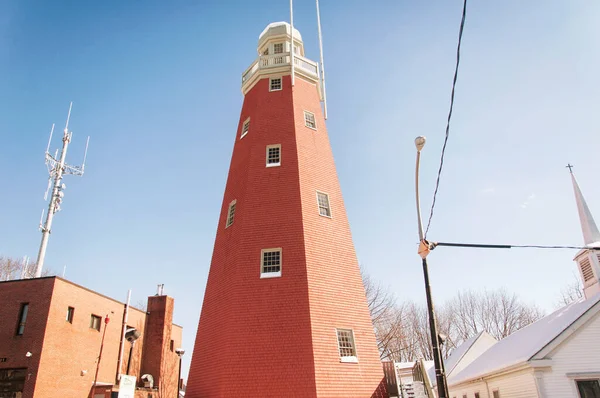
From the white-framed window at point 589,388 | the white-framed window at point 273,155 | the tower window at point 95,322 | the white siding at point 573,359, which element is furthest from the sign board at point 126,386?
the white-framed window at point 589,388

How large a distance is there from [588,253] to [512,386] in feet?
29.4

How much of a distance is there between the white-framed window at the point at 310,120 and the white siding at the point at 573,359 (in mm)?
15000

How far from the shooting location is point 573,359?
671 inches

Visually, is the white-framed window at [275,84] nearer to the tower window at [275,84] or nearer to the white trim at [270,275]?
the tower window at [275,84]

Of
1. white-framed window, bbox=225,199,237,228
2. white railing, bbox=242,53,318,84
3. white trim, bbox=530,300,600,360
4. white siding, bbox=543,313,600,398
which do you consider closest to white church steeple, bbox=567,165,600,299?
white trim, bbox=530,300,600,360

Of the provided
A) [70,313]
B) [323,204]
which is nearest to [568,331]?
[323,204]

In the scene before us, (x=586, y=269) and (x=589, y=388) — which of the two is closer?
(x=589, y=388)

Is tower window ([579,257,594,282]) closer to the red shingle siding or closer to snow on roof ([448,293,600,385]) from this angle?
snow on roof ([448,293,600,385])

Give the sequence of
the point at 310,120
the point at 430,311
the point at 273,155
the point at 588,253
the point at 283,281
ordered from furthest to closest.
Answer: the point at 310,120, the point at 588,253, the point at 273,155, the point at 283,281, the point at 430,311

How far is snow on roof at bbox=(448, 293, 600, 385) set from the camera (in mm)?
17656

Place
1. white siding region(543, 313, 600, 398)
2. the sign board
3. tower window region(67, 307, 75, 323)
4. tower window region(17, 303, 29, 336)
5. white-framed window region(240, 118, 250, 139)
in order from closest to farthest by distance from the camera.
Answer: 1. the sign board
2. white siding region(543, 313, 600, 398)
3. tower window region(17, 303, 29, 336)
4. white-framed window region(240, 118, 250, 139)
5. tower window region(67, 307, 75, 323)

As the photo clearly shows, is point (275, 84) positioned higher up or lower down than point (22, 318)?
higher up

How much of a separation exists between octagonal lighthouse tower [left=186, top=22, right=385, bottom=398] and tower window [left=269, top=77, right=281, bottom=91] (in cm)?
73

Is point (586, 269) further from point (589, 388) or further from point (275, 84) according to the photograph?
point (275, 84)
